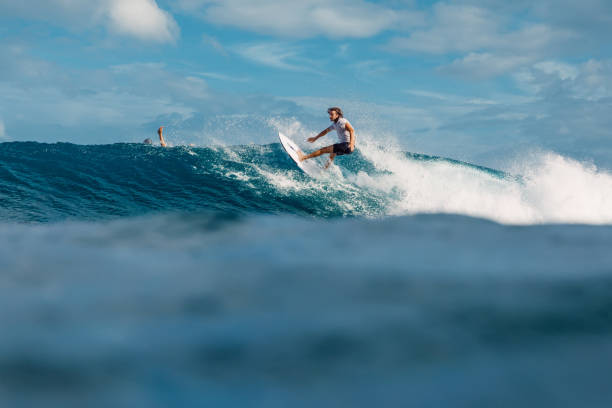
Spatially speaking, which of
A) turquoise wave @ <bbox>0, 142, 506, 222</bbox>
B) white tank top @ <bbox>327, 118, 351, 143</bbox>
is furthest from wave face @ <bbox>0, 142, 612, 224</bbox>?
white tank top @ <bbox>327, 118, 351, 143</bbox>

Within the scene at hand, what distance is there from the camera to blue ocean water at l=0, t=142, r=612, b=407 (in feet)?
7.89

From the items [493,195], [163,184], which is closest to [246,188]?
[163,184]

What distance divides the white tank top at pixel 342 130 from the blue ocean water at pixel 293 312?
4141 mm

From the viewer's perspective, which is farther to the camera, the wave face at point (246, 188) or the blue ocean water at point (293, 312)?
the wave face at point (246, 188)

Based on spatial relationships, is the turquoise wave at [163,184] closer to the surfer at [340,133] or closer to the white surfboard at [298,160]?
the white surfboard at [298,160]

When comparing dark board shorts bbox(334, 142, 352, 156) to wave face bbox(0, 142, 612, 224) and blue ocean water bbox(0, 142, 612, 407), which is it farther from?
blue ocean water bbox(0, 142, 612, 407)

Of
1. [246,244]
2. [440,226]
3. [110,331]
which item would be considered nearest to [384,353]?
[110,331]

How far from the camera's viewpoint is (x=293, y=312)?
11.0ft

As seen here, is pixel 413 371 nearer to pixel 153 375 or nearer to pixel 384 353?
pixel 384 353

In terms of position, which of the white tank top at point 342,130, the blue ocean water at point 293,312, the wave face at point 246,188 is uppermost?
the white tank top at point 342,130

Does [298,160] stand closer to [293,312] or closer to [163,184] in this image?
[163,184]

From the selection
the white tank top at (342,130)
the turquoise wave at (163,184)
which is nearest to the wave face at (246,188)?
the turquoise wave at (163,184)

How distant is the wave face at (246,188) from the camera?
9.04m

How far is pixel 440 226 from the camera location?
7.32 m
